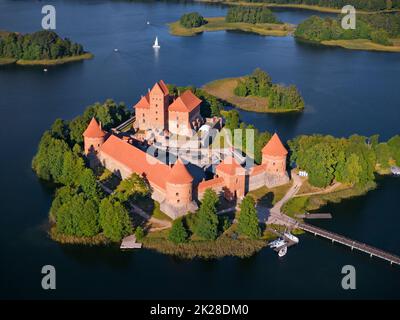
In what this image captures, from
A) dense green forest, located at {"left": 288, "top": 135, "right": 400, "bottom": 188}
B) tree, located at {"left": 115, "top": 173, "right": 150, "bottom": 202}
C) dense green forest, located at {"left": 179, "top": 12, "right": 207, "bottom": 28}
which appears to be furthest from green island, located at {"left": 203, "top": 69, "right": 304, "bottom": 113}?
dense green forest, located at {"left": 179, "top": 12, "right": 207, "bottom": 28}

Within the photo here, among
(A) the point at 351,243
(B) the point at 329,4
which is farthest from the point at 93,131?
(B) the point at 329,4

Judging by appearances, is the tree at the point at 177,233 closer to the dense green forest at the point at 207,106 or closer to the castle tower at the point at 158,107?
the castle tower at the point at 158,107

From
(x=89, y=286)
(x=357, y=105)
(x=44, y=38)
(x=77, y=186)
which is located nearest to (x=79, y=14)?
(x=44, y=38)

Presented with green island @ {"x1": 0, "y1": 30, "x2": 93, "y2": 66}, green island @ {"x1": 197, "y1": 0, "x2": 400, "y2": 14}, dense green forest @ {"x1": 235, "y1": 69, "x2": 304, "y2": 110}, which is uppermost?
green island @ {"x1": 197, "y1": 0, "x2": 400, "y2": 14}

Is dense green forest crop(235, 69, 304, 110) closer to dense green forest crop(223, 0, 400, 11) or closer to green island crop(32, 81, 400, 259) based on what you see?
green island crop(32, 81, 400, 259)
